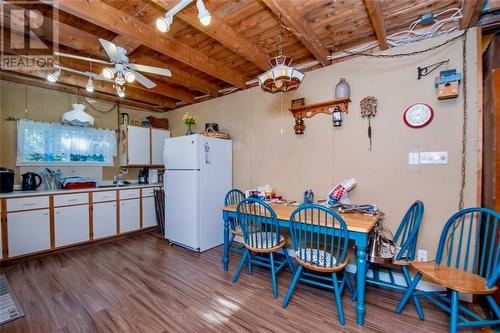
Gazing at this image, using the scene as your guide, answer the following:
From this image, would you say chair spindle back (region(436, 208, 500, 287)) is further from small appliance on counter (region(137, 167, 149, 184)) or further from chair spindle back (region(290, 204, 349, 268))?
small appliance on counter (region(137, 167, 149, 184))

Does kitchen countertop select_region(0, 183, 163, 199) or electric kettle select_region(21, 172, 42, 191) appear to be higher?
electric kettle select_region(21, 172, 42, 191)

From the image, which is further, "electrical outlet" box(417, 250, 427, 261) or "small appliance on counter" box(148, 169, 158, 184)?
"small appliance on counter" box(148, 169, 158, 184)

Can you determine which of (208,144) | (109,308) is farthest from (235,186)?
(109,308)

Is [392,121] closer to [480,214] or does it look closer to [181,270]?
[480,214]

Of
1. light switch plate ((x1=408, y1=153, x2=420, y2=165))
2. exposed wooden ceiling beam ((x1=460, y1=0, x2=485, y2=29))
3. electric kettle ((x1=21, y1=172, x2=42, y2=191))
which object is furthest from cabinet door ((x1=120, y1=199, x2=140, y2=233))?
exposed wooden ceiling beam ((x1=460, y1=0, x2=485, y2=29))

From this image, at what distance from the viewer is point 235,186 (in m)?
3.68

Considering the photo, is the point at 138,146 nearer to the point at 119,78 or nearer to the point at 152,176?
the point at 152,176

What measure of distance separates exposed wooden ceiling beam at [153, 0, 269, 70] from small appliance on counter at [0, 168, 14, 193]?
10.2ft

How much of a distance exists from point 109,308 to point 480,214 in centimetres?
337

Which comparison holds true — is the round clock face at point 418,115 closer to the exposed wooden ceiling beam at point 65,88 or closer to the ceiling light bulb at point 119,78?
the ceiling light bulb at point 119,78


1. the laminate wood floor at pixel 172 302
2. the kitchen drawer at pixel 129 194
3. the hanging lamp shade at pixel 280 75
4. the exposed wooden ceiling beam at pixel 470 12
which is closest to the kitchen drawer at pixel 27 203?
the laminate wood floor at pixel 172 302

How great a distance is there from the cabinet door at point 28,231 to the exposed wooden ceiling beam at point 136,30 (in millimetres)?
2671

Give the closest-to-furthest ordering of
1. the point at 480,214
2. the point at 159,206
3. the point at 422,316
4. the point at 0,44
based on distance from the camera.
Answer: the point at 422,316, the point at 480,214, the point at 0,44, the point at 159,206

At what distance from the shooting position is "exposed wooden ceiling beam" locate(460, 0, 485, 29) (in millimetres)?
1668
